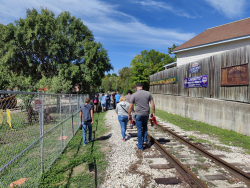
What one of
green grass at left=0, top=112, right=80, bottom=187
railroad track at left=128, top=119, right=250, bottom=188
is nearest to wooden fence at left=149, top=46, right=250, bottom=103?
railroad track at left=128, top=119, right=250, bottom=188

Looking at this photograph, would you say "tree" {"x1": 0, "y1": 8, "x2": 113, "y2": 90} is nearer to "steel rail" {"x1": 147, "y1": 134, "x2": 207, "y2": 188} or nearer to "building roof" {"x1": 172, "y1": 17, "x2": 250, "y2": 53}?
"building roof" {"x1": 172, "y1": 17, "x2": 250, "y2": 53}

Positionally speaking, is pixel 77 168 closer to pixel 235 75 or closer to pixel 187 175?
pixel 187 175

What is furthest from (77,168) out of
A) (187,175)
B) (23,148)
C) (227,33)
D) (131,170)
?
(227,33)

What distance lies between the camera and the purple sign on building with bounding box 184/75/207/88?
11.1 metres

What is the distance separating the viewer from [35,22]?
63.7ft

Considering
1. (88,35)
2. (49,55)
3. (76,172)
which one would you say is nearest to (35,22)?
(49,55)

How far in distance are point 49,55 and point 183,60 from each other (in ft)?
54.9

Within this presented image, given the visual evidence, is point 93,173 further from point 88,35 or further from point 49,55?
point 88,35

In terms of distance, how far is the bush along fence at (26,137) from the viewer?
9.27 feet

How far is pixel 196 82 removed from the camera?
12.0 metres

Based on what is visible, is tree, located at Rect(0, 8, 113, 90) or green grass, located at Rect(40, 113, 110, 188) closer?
green grass, located at Rect(40, 113, 110, 188)

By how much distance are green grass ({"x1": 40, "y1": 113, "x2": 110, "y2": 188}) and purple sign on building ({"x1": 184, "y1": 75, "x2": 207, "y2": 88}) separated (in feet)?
26.0

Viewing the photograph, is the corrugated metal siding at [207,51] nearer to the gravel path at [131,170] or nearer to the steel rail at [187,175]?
the gravel path at [131,170]

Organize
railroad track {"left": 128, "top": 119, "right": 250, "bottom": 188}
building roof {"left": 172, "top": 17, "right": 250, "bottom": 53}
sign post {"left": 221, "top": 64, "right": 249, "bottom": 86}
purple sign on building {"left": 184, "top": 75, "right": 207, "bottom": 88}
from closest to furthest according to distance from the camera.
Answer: railroad track {"left": 128, "top": 119, "right": 250, "bottom": 188} < sign post {"left": 221, "top": 64, "right": 249, "bottom": 86} < purple sign on building {"left": 184, "top": 75, "right": 207, "bottom": 88} < building roof {"left": 172, "top": 17, "right": 250, "bottom": 53}
